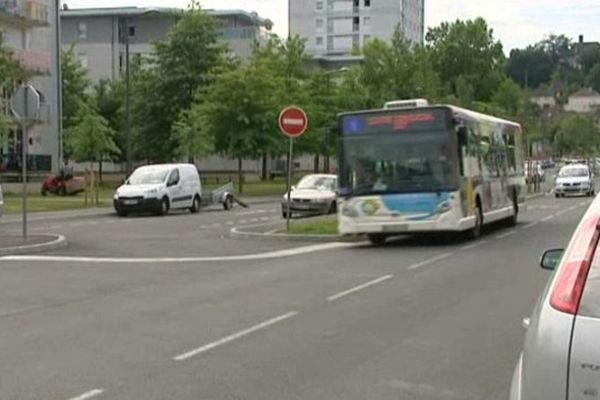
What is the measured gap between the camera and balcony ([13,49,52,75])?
67.6 meters

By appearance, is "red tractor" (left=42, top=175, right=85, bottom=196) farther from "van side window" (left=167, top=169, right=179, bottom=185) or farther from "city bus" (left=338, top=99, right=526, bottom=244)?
"city bus" (left=338, top=99, right=526, bottom=244)

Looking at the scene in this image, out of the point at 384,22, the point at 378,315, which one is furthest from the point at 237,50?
the point at 378,315

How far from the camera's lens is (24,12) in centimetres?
6838

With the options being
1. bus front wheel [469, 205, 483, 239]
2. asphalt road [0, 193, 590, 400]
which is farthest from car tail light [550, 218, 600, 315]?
bus front wheel [469, 205, 483, 239]

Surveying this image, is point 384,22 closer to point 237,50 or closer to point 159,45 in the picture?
point 237,50

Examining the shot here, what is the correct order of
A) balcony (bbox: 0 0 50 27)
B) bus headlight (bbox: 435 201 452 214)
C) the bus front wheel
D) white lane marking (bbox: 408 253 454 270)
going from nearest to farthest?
1. white lane marking (bbox: 408 253 454 270)
2. bus headlight (bbox: 435 201 452 214)
3. the bus front wheel
4. balcony (bbox: 0 0 50 27)

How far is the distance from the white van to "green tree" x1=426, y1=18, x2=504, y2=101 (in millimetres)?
59849

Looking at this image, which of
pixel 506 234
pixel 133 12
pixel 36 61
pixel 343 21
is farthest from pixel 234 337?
pixel 343 21

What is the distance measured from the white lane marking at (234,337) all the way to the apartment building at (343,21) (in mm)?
124153

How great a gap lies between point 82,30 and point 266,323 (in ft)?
358

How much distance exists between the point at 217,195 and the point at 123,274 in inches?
1104

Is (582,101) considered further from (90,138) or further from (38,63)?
(90,138)

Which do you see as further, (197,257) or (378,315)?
(197,257)

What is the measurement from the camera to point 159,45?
74750mm
